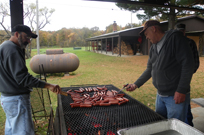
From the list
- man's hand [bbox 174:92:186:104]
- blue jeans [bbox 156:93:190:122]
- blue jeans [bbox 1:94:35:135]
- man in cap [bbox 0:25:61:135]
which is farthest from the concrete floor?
blue jeans [bbox 1:94:35:135]

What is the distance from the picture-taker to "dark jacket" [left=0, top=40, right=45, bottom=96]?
6.66ft

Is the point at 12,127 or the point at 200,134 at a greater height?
the point at 200,134

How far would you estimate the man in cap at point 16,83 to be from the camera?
2.04m

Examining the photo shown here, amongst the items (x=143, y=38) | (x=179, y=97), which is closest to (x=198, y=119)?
(x=179, y=97)

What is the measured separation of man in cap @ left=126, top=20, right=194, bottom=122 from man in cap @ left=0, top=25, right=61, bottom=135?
1677 millimetres

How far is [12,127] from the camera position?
220 centimetres

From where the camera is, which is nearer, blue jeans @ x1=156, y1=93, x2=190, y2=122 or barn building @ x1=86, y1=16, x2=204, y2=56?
blue jeans @ x1=156, y1=93, x2=190, y2=122

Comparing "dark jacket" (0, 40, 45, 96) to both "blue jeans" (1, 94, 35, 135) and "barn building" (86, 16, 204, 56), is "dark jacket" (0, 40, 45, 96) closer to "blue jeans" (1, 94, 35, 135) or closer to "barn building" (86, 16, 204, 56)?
"blue jeans" (1, 94, 35, 135)

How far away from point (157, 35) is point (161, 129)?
134 cm

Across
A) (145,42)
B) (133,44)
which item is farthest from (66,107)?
(133,44)

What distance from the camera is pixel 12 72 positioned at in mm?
2037

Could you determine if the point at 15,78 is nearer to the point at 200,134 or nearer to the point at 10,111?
the point at 10,111

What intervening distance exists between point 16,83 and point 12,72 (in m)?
0.21

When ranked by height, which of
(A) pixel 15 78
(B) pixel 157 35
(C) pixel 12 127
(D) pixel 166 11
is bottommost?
(C) pixel 12 127
